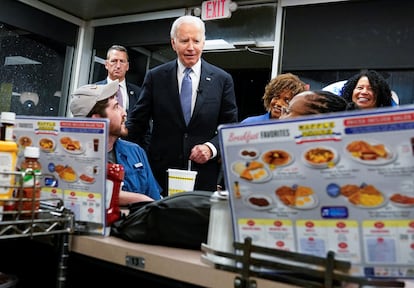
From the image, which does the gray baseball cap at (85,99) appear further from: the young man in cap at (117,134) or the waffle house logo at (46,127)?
the waffle house logo at (46,127)

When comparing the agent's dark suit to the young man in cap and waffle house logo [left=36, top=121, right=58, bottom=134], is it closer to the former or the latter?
the young man in cap

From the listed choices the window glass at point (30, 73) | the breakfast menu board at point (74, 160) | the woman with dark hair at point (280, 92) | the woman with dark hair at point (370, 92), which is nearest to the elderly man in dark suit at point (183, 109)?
the woman with dark hair at point (280, 92)

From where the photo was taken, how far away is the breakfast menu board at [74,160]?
2.92 ft

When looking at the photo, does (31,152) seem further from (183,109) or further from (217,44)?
(217,44)

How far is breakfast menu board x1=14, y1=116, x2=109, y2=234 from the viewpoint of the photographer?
0.89 meters

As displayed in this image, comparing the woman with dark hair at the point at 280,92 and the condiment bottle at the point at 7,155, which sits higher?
the woman with dark hair at the point at 280,92

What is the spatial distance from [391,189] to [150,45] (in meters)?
3.80

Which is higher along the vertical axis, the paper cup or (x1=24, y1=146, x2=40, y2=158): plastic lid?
(x1=24, y1=146, x2=40, y2=158): plastic lid

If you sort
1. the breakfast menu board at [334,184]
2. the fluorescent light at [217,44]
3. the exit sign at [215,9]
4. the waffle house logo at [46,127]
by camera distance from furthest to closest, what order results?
the fluorescent light at [217,44] < the exit sign at [215,9] < the waffle house logo at [46,127] < the breakfast menu board at [334,184]

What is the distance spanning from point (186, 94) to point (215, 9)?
5.54ft

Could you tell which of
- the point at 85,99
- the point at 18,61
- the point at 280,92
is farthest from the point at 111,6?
the point at 85,99

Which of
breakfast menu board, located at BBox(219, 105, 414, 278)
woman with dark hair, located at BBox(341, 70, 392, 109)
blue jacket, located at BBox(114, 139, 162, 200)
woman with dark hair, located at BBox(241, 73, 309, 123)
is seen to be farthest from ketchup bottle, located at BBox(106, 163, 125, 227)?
woman with dark hair, located at BBox(341, 70, 392, 109)

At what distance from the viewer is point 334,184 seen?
0.65m

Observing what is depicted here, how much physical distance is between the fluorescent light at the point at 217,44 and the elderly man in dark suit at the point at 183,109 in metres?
1.56
